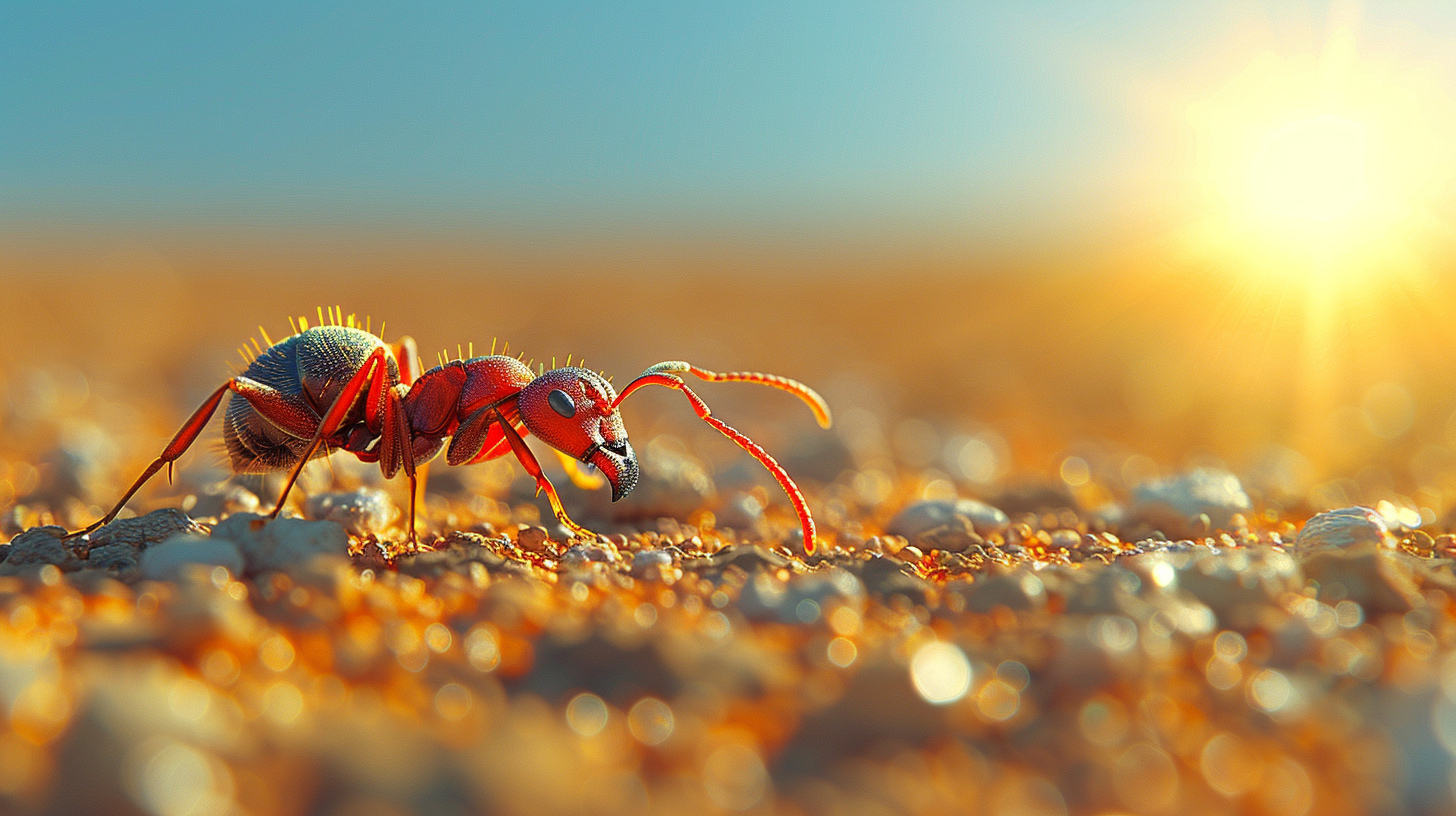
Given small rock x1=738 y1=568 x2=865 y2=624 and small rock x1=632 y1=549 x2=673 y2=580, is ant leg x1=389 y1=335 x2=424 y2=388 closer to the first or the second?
small rock x1=632 y1=549 x2=673 y2=580

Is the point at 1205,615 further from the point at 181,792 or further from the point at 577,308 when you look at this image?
the point at 577,308

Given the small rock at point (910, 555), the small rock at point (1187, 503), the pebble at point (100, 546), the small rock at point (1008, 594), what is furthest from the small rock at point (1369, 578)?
the pebble at point (100, 546)

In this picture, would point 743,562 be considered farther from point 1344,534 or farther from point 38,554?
point 38,554

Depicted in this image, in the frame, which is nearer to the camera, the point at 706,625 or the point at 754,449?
the point at 706,625

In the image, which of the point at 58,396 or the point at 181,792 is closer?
the point at 181,792

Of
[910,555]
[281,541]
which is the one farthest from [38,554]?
[910,555]

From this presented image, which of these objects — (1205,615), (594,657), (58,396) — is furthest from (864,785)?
(58,396)
